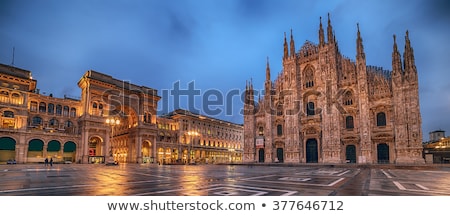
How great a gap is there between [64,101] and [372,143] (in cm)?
6115

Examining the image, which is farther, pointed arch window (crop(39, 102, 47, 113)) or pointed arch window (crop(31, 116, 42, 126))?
pointed arch window (crop(39, 102, 47, 113))

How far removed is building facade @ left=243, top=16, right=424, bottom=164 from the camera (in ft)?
132

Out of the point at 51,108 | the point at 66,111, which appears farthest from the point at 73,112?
the point at 51,108

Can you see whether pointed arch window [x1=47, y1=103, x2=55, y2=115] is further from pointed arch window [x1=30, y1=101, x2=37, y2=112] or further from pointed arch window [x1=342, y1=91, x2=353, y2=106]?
pointed arch window [x1=342, y1=91, x2=353, y2=106]

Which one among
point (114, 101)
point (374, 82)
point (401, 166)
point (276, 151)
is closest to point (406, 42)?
point (374, 82)

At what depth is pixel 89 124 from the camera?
5388 cm

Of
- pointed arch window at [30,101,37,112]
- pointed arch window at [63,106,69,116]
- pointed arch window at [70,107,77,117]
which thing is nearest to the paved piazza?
pointed arch window at [30,101,37,112]

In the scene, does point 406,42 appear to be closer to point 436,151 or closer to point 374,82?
point 374,82

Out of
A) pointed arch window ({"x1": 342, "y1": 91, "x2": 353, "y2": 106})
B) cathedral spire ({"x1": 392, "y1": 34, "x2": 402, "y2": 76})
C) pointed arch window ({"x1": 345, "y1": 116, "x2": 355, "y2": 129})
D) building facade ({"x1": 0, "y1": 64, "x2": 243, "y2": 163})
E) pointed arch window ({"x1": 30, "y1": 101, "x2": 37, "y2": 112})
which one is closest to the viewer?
cathedral spire ({"x1": 392, "y1": 34, "x2": 402, "y2": 76})

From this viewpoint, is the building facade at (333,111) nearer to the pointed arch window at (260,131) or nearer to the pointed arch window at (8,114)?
the pointed arch window at (260,131)

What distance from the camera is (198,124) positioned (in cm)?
8369

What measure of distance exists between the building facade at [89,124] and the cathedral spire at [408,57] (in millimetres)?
38648

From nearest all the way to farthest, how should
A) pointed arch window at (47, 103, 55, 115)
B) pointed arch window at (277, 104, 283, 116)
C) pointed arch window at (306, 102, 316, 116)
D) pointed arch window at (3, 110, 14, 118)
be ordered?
pointed arch window at (3, 110, 14, 118) < pointed arch window at (306, 102, 316, 116) < pointed arch window at (277, 104, 283, 116) < pointed arch window at (47, 103, 55, 115)

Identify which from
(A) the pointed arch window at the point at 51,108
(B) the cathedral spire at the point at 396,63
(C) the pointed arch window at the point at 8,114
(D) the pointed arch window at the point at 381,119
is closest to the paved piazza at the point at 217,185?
(D) the pointed arch window at the point at 381,119
